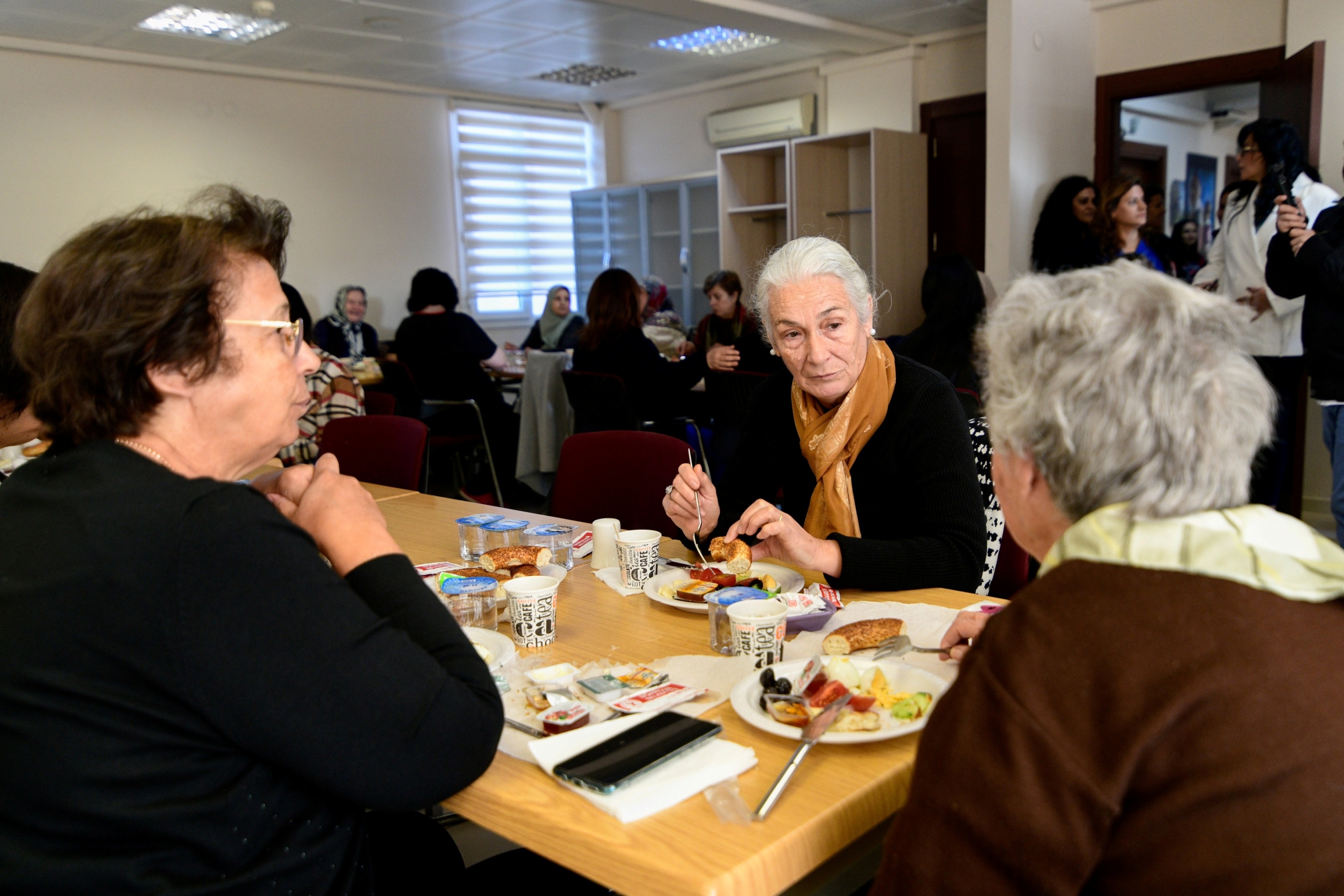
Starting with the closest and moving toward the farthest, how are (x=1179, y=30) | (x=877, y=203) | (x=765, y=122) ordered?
(x=1179, y=30) < (x=877, y=203) < (x=765, y=122)

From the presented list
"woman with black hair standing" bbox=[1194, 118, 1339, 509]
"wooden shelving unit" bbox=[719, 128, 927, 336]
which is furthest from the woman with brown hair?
"wooden shelving unit" bbox=[719, 128, 927, 336]

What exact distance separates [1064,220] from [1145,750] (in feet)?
16.7

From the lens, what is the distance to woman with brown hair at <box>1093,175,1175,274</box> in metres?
4.86

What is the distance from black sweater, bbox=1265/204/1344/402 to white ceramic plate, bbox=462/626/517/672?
3189mm

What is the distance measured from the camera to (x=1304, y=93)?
436 centimetres

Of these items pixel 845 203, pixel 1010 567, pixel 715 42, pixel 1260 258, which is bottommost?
pixel 1010 567

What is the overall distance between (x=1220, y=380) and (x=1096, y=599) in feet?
0.71

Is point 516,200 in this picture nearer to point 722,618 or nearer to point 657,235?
point 657,235

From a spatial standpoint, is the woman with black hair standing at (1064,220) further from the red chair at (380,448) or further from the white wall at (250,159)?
the white wall at (250,159)

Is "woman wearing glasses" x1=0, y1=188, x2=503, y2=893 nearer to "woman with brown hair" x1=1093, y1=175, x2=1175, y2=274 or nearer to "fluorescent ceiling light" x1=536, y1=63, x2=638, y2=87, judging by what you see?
"woman with brown hair" x1=1093, y1=175, x2=1175, y2=274

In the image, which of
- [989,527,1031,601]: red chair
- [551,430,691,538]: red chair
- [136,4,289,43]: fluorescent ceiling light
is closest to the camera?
[989,527,1031,601]: red chair

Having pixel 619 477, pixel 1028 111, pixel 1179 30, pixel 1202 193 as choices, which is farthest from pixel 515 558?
pixel 1202 193

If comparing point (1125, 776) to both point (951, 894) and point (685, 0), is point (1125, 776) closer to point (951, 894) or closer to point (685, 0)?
point (951, 894)

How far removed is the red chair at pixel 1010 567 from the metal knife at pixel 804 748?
37.9 inches
